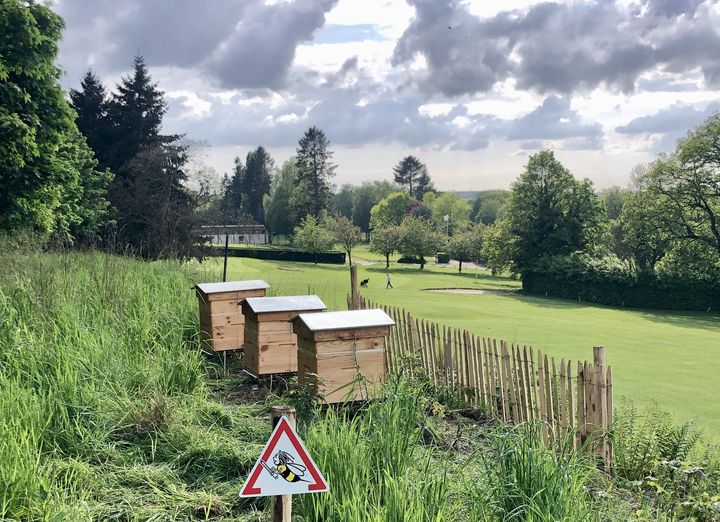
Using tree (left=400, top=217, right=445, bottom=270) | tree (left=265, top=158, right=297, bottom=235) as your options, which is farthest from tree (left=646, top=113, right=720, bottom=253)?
tree (left=265, top=158, right=297, bottom=235)

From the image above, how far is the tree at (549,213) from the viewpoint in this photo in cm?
4756

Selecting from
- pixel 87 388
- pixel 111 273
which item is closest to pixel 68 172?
pixel 111 273

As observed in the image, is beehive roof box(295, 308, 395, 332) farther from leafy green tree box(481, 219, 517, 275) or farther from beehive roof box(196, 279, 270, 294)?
leafy green tree box(481, 219, 517, 275)

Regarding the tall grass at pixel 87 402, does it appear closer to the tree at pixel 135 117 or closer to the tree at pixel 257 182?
the tree at pixel 135 117

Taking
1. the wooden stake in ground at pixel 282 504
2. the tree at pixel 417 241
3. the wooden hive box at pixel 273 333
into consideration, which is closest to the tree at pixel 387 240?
the tree at pixel 417 241

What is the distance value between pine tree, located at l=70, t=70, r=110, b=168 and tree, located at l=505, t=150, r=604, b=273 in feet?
103

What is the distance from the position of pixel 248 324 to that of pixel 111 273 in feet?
11.0

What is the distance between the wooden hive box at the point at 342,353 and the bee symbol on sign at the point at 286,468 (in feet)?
9.30

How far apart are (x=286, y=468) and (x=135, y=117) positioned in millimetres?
46588

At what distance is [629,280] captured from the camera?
4022 centimetres

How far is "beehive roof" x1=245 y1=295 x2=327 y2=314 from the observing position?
786 cm

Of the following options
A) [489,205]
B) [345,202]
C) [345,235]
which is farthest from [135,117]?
[489,205]

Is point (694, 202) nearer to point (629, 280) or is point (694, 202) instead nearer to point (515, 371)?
point (629, 280)

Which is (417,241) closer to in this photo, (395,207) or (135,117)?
(135,117)
